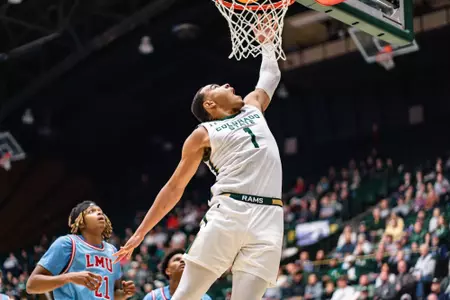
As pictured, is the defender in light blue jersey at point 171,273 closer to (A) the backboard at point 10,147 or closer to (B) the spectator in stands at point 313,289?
(B) the spectator in stands at point 313,289

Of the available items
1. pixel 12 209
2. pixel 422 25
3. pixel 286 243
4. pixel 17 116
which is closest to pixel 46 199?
pixel 12 209

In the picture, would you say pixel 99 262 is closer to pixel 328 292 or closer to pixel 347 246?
pixel 328 292

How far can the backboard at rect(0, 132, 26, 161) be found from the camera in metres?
21.4

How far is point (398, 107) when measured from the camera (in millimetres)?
19625

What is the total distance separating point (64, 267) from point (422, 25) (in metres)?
14.3

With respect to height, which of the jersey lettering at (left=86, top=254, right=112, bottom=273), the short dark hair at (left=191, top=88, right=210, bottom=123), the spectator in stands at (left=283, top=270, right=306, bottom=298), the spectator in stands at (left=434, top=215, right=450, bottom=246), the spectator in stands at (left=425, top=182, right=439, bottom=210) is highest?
the short dark hair at (left=191, top=88, right=210, bottom=123)

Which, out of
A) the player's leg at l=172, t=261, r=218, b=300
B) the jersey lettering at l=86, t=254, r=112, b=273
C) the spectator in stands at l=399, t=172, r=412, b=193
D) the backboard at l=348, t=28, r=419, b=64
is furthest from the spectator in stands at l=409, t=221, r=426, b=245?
the player's leg at l=172, t=261, r=218, b=300

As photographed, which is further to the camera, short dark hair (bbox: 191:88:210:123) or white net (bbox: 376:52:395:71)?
white net (bbox: 376:52:395:71)

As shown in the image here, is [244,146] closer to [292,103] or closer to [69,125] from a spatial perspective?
[292,103]

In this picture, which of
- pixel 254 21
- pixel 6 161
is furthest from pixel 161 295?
pixel 6 161

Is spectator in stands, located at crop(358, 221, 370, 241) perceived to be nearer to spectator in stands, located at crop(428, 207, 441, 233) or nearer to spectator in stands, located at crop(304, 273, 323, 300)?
spectator in stands, located at crop(428, 207, 441, 233)

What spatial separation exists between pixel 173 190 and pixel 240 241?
48 centimetres

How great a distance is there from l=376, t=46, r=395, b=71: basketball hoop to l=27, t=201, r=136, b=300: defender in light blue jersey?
9634mm

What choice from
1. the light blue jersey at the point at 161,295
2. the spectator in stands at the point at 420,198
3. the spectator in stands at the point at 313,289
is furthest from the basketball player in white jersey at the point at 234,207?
the spectator in stands at the point at 420,198
